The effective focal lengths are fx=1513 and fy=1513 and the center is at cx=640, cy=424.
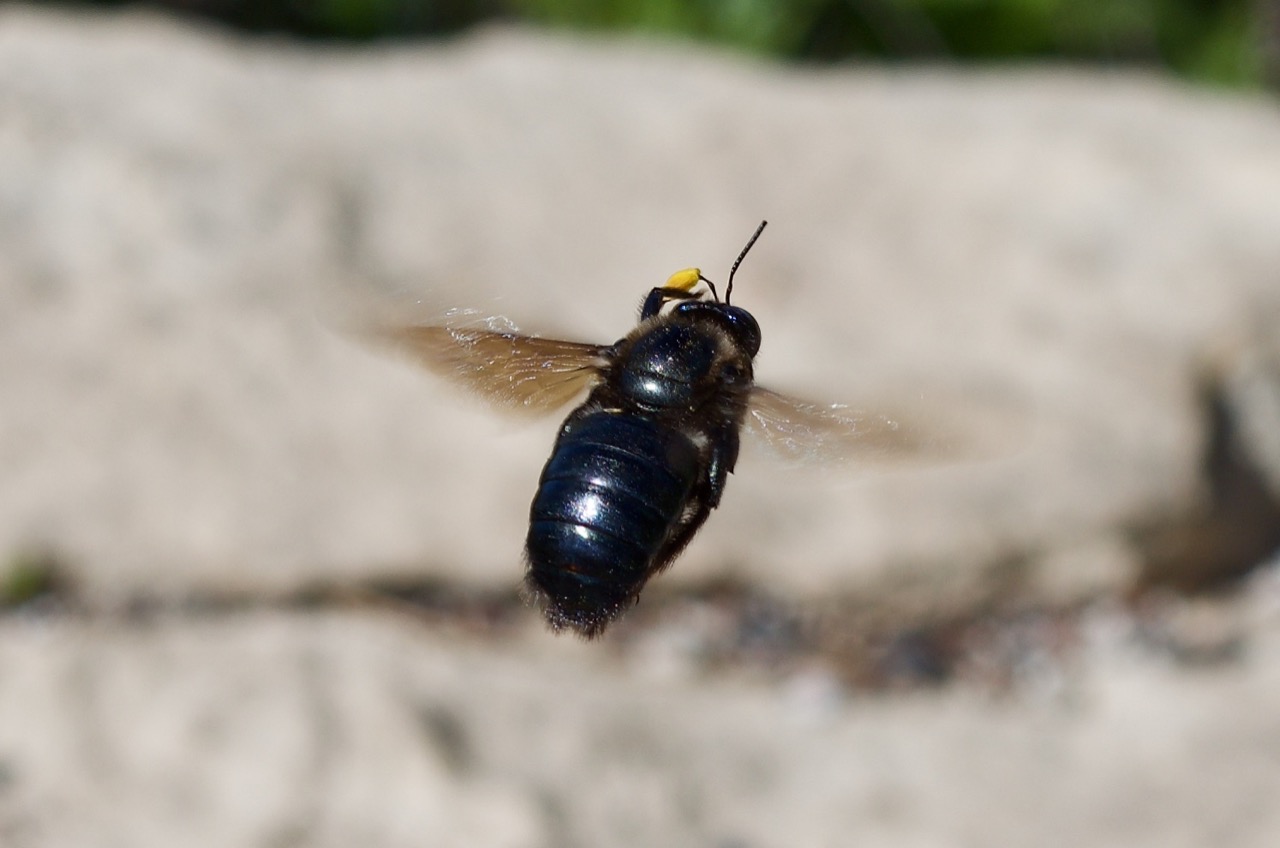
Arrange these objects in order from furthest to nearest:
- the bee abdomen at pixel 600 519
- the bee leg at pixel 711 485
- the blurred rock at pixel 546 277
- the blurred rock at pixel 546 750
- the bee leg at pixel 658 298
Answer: the blurred rock at pixel 546 277 → the blurred rock at pixel 546 750 → the bee leg at pixel 658 298 → the bee leg at pixel 711 485 → the bee abdomen at pixel 600 519

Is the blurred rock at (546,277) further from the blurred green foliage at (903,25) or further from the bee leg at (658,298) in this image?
the bee leg at (658,298)

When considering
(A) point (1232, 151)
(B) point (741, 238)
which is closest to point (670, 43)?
(B) point (741, 238)

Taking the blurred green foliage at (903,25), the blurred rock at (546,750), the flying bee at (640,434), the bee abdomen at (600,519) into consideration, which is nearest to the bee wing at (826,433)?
the flying bee at (640,434)

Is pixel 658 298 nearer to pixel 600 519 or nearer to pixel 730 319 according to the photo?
pixel 730 319

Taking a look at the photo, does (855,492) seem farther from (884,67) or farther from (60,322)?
(884,67)

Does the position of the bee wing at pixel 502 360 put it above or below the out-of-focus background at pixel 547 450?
above

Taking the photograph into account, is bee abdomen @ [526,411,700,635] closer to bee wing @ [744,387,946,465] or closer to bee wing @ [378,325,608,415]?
bee wing @ [744,387,946,465]
